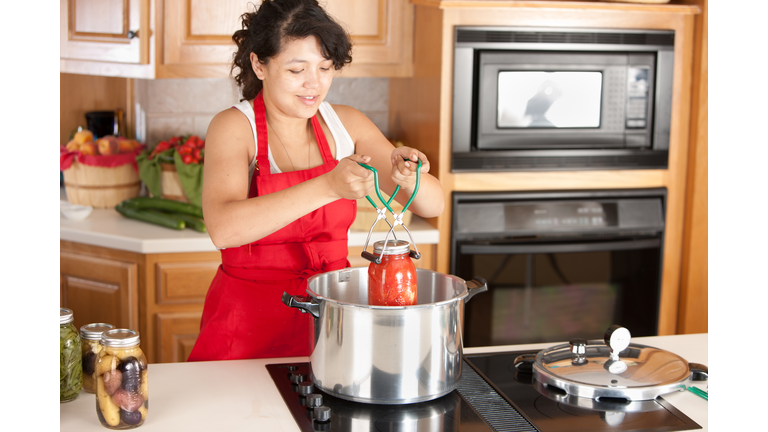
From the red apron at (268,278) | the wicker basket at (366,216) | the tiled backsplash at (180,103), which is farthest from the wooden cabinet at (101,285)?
the red apron at (268,278)

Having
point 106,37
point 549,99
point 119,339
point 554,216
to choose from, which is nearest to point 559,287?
point 554,216

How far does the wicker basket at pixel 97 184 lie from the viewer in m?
2.77

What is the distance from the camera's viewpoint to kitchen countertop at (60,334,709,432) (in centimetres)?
110

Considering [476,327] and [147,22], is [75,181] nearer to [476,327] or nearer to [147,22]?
[147,22]

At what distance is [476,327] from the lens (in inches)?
104

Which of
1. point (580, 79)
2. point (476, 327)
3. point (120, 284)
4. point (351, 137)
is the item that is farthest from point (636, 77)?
point (120, 284)

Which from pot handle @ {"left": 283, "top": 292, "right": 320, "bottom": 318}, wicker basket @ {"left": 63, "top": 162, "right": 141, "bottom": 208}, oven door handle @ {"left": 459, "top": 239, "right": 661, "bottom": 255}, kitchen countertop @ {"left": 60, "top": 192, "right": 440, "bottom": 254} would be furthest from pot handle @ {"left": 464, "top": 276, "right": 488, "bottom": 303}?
wicker basket @ {"left": 63, "top": 162, "right": 141, "bottom": 208}

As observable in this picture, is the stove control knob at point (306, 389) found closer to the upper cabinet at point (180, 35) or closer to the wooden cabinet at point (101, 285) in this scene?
the wooden cabinet at point (101, 285)

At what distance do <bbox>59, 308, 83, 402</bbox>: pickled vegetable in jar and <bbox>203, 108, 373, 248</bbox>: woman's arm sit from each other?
36cm

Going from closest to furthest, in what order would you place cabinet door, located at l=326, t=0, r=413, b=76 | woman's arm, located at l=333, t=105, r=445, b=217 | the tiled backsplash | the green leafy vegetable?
the green leafy vegetable, woman's arm, located at l=333, t=105, r=445, b=217, cabinet door, located at l=326, t=0, r=413, b=76, the tiled backsplash

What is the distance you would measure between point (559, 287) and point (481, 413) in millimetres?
1600

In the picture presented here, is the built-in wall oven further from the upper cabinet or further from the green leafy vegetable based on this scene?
the green leafy vegetable

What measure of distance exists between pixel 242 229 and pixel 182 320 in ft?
3.99

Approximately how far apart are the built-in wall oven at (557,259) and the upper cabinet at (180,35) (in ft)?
2.13
